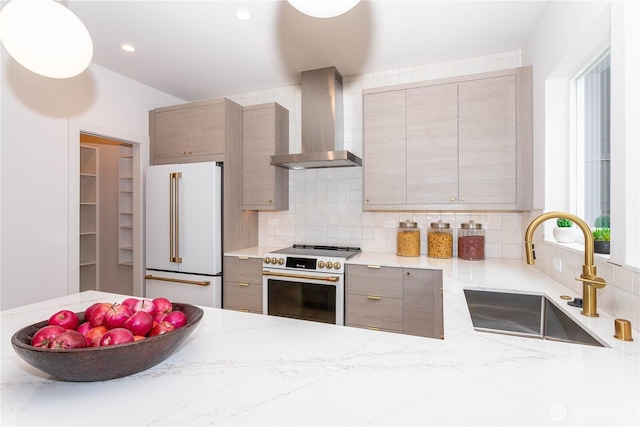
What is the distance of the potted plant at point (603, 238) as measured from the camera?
147 cm

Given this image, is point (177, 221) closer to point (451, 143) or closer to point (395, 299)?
point (395, 299)

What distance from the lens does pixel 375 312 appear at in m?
2.54

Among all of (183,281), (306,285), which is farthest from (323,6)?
(183,281)

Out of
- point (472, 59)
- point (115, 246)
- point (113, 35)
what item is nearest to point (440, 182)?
point (472, 59)

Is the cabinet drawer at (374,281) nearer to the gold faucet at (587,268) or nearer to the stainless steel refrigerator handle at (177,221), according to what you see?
the gold faucet at (587,268)

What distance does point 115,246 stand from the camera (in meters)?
4.17

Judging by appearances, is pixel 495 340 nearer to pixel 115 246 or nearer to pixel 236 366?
pixel 236 366

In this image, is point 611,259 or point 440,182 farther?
point 440,182

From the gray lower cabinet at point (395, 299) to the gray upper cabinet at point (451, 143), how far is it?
0.61 metres

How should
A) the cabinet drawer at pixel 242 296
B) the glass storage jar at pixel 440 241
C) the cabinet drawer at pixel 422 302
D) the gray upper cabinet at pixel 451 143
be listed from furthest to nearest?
the cabinet drawer at pixel 242 296 < the glass storage jar at pixel 440 241 < the gray upper cabinet at pixel 451 143 < the cabinet drawer at pixel 422 302

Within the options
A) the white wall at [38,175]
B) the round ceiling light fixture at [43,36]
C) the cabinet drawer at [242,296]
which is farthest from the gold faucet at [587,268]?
the white wall at [38,175]

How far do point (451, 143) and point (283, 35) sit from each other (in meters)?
1.56

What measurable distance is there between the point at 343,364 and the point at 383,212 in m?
2.41

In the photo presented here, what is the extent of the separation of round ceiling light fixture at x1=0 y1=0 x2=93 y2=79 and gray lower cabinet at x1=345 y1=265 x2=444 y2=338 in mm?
2105
